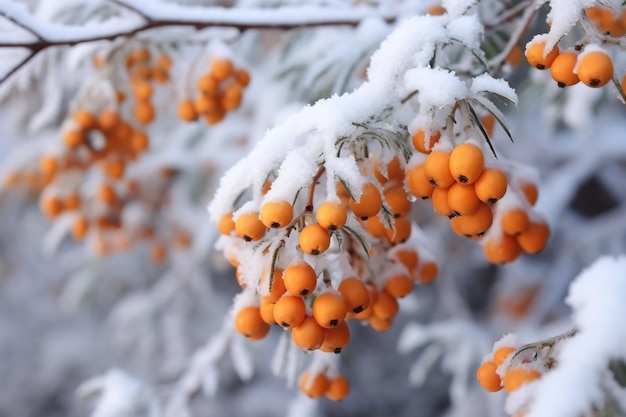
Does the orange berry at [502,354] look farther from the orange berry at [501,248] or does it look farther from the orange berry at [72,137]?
the orange berry at [72,137]

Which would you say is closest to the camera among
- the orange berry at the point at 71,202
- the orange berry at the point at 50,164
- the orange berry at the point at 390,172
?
the orange berry at the point at 390,172

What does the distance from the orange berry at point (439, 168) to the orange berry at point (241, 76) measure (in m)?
1.24

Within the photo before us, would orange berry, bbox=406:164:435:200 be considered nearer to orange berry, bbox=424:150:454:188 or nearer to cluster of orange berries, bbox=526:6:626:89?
orange berry, bbox=424:150:454:188

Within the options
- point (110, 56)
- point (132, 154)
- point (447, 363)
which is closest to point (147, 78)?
point (110, 56)

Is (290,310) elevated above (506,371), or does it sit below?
above

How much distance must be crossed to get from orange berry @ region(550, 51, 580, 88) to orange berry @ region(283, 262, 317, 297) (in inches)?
27.8

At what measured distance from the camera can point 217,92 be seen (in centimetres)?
233

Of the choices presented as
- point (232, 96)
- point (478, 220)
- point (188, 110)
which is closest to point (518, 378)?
point (478, 220)

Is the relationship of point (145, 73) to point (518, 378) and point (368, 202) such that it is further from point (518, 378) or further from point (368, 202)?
point (518, 378)

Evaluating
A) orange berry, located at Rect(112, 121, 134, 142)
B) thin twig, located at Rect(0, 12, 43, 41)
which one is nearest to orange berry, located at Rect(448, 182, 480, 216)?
thin twig, located at Rect(0, 12, 43, 41)

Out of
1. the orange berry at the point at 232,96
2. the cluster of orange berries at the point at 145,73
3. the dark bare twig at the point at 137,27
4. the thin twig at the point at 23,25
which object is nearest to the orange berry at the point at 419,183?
the dark bare twig at the point at 137,27

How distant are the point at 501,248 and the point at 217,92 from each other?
124 centimetres

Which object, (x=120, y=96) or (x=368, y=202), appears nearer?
(x=368, y=202)

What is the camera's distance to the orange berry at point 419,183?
1.33 metres
